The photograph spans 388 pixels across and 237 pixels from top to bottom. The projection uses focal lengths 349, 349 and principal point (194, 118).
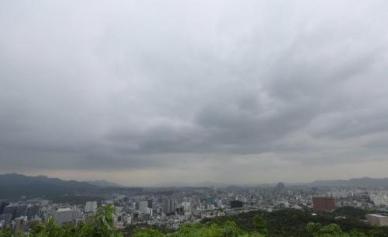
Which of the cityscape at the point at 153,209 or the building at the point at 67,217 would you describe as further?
the cityscape at the point at 153,209

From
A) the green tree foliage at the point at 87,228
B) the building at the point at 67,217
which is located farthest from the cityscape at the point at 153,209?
the green tree foliage at the point at 87,228

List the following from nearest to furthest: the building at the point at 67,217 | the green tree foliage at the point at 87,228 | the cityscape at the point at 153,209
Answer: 1. the green tree foliage at the point at 87,228
2. the building at the point at 67,217
3. the cityscape at the point at 153,209

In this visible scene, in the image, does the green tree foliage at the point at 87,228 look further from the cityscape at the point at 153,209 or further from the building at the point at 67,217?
the building at the point at 67,217

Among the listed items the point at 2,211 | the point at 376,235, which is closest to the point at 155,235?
the point at 376,235

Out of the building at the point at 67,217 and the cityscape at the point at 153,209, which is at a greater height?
the building at the point at 67,217

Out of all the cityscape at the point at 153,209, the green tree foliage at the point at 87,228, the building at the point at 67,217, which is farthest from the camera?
the cityscape at the point at 153,209

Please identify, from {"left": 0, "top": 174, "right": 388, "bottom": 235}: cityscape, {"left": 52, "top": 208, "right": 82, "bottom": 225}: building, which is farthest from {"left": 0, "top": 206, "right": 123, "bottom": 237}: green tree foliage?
{"left": 52, "top": 208, "right": 82, "bottom": 225}: building

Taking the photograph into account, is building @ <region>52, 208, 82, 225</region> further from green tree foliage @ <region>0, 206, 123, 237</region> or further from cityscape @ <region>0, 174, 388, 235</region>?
green tree foliage @ <region>0, 206, 123, 237</region>

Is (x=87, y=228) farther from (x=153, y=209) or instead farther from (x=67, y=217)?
(x=153, y=209)

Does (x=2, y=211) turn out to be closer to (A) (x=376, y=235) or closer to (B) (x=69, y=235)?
(A) (x=376, y=235)

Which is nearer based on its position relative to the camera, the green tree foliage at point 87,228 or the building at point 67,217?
the green tree foliage at point 87,228

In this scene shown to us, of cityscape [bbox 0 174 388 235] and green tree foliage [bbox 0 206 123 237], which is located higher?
green tree foliage [bbox 0 206 123 237]
